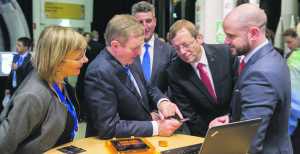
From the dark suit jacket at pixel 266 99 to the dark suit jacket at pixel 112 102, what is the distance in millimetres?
560

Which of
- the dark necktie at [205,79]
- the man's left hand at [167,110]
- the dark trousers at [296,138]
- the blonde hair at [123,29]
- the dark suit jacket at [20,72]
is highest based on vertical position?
the blonde hair at [123,29]

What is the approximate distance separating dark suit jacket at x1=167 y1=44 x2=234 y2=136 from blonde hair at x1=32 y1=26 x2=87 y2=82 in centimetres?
82

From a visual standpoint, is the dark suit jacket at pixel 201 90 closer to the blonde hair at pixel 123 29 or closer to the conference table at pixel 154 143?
the conference table at pixel 154 143

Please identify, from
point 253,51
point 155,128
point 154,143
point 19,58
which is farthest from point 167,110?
point 19,58

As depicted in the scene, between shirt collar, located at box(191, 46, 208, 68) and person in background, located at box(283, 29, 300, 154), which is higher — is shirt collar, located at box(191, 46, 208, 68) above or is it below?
above

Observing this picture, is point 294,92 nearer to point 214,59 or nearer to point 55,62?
point 214,59

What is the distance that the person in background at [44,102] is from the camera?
6.04ft

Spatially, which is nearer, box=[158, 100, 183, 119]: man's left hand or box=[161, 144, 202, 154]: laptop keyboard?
box=[161, 144, 202, 154]: laptop keyboard

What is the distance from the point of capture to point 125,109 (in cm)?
220

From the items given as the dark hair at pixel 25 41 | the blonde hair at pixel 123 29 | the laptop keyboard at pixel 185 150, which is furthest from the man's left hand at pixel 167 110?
the dark hair at pixel 25 41

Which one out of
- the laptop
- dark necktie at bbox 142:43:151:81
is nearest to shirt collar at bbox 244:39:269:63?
the laptop

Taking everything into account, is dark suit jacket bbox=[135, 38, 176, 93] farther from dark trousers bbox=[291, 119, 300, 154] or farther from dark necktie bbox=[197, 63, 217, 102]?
dark trousers bbox=[291, 119, 300, 154]

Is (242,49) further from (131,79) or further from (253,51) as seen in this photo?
(131,79)

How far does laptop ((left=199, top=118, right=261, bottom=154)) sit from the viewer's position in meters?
1.53
